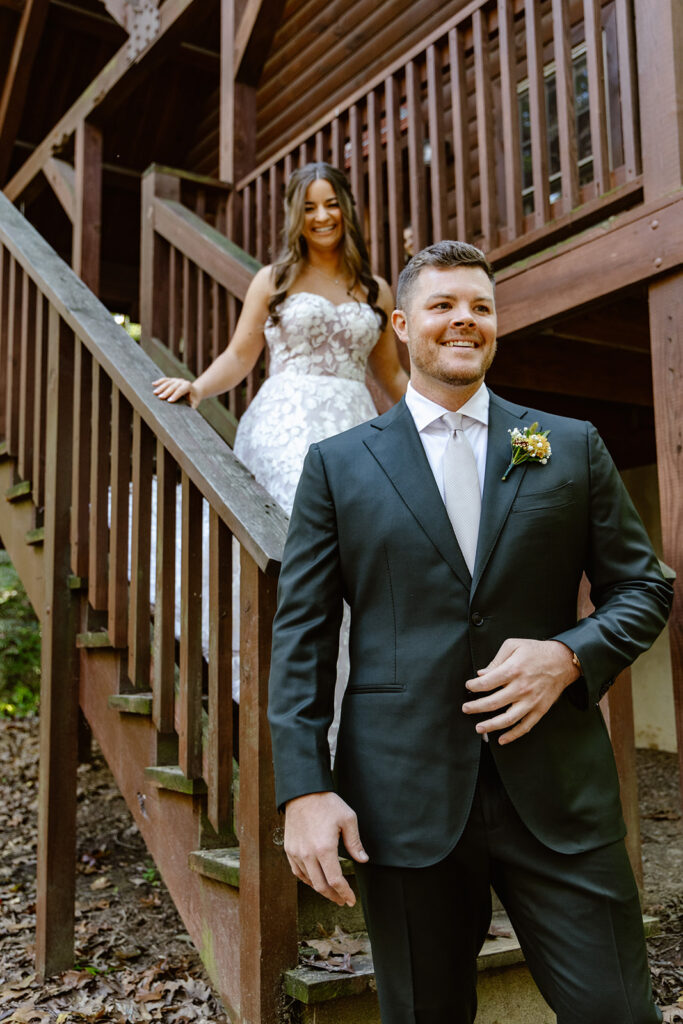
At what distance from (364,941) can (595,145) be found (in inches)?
109

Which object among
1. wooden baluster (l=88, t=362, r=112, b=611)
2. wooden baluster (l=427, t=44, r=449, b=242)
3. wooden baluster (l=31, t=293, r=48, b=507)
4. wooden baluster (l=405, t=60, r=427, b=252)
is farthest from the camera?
wooden baluster (l=405, t=60, r=427, b=252)

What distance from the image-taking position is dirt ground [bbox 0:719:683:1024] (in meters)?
2.90

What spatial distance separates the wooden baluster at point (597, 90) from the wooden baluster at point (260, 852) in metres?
2.11

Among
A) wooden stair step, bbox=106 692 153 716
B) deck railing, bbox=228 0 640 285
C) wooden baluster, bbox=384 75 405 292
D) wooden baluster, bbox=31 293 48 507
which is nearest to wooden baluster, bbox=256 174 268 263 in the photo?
deck railing, bbox=228 0 640 285

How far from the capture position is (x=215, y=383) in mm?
3443

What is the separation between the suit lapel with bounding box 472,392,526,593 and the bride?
158 cm

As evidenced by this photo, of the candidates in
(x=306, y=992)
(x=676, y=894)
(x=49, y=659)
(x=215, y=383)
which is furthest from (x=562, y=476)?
(x=676, y=894)

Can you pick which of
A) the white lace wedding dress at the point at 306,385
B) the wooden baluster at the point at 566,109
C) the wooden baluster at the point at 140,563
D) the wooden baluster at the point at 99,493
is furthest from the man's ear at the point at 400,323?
the wooden baluster at the point at 566,109

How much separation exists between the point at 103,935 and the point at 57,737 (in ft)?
3.24

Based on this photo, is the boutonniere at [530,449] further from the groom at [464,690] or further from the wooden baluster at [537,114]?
the wooden baluster at [537,114]

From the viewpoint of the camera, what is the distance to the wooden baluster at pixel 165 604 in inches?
106

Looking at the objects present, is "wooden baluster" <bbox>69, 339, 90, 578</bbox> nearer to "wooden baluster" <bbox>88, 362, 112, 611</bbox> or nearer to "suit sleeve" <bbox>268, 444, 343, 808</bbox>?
"wooden baluster" <bbox>88, 362, 112, 611</bbox>

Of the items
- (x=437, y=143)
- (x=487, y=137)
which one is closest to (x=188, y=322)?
(x=437, y=143)

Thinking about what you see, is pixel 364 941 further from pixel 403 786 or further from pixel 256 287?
pixel 256 287
